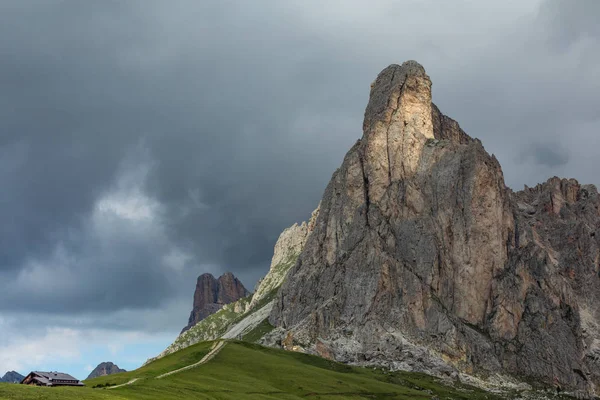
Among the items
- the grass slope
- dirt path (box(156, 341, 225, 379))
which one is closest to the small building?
the grass slope

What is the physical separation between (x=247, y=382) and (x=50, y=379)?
51.2 meters

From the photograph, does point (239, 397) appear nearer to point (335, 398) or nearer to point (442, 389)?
point (335, 398)

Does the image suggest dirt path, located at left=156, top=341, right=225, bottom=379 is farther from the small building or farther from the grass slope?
the small building

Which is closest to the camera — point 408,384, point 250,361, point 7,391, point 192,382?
point 7,391

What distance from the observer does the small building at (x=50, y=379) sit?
269 ft

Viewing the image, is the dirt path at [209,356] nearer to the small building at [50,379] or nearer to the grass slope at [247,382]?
the grass slope at [247,382]

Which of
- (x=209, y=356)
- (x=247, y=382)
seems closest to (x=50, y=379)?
(x=247, y=382)

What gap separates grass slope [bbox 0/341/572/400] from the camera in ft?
276

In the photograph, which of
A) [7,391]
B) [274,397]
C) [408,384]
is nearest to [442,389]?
[408,384]

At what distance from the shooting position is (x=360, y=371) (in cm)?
19338

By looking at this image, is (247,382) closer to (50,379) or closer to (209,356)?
(209,356)

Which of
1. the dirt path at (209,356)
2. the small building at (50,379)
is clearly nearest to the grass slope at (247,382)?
the dirt path at (209,356)

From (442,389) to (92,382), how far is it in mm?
120128

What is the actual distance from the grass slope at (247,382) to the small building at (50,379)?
3117mm
